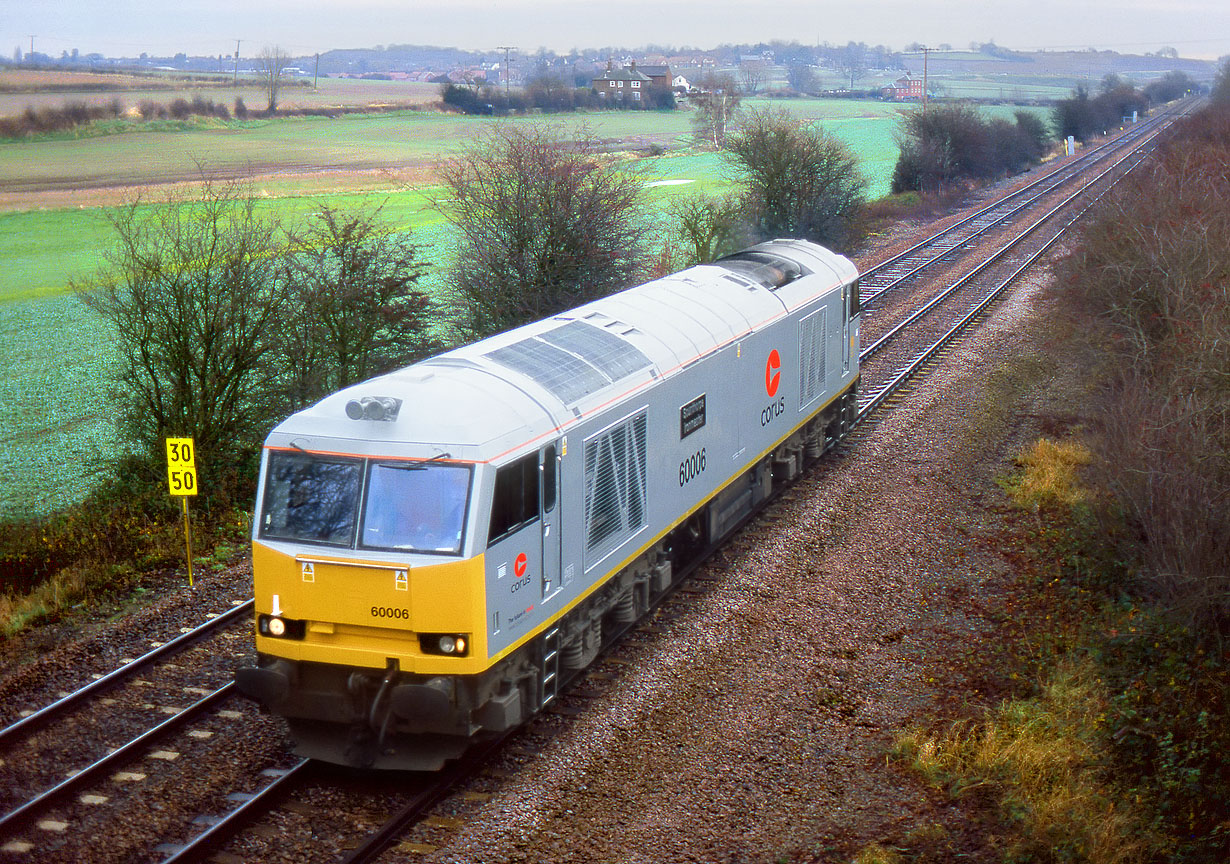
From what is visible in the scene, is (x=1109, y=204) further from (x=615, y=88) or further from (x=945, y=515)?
(x=615, y=88)

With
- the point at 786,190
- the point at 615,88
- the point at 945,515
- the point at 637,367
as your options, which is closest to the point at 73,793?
the point at 637,367

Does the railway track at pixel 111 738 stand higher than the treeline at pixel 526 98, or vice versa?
the treeline at pixel 526 98

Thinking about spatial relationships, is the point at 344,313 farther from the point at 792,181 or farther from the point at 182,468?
the point at 792,181

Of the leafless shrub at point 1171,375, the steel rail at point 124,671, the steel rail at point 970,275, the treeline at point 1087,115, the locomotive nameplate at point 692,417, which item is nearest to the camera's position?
the steel rail at point 124,671

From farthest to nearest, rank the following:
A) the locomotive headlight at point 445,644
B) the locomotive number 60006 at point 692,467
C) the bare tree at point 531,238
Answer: the bare tree at point 531,238, the locomotive number 60006 at point 692,467, the locomotive headlight at point 445,644

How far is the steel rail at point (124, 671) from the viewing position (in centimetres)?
1048

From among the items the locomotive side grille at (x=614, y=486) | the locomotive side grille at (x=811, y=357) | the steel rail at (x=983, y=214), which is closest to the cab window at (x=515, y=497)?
the locomotive side grille at (x=614, y=486)

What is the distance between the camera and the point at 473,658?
29.5 feet

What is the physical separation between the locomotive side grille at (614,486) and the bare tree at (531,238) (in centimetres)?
1222

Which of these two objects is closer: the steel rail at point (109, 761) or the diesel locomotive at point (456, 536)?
the steel rail at point (109, 761)

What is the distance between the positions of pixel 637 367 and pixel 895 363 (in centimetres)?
1455

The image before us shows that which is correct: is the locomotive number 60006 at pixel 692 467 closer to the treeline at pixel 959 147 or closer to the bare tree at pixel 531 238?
the bare tree at pixel 531 238

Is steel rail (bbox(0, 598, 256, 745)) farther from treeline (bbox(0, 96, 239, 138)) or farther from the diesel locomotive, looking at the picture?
treeline (bbox(0, 96, 239, 138))

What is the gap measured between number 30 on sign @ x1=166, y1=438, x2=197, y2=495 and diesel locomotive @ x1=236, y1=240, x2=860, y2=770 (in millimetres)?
4256
